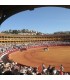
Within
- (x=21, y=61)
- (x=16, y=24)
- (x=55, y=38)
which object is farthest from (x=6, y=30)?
(x=55, y=38)

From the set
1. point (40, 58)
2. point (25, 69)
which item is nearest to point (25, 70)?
point (25, 69)

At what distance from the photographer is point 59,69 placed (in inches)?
162

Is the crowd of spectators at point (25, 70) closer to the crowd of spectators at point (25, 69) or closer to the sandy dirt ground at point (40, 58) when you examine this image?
the crowd of spectators at point (25, 69)

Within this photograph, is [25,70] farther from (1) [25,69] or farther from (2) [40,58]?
(2) [40,58]

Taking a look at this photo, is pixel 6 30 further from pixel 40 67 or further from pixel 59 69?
pixel 59 69

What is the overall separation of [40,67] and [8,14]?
159 centimetres

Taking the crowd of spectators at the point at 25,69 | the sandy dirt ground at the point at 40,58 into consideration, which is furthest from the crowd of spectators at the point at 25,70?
the sandy dirt ground at the point at 40,58

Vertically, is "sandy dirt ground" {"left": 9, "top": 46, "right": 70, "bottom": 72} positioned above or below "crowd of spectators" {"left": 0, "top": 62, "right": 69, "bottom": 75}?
above

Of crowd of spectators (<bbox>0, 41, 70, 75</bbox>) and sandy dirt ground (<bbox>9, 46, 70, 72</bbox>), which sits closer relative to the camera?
crowd of spectators (<bbox>0, 41, 70, 75</bbox>)

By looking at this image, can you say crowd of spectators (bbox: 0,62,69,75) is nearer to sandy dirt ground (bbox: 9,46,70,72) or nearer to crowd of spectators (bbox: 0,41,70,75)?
crowd of spectators (bbox: 0,41,70,75)

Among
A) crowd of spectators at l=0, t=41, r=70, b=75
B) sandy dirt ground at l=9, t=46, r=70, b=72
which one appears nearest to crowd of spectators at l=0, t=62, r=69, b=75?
crowd of spectators at l=0, t=41, r=70, b=75
